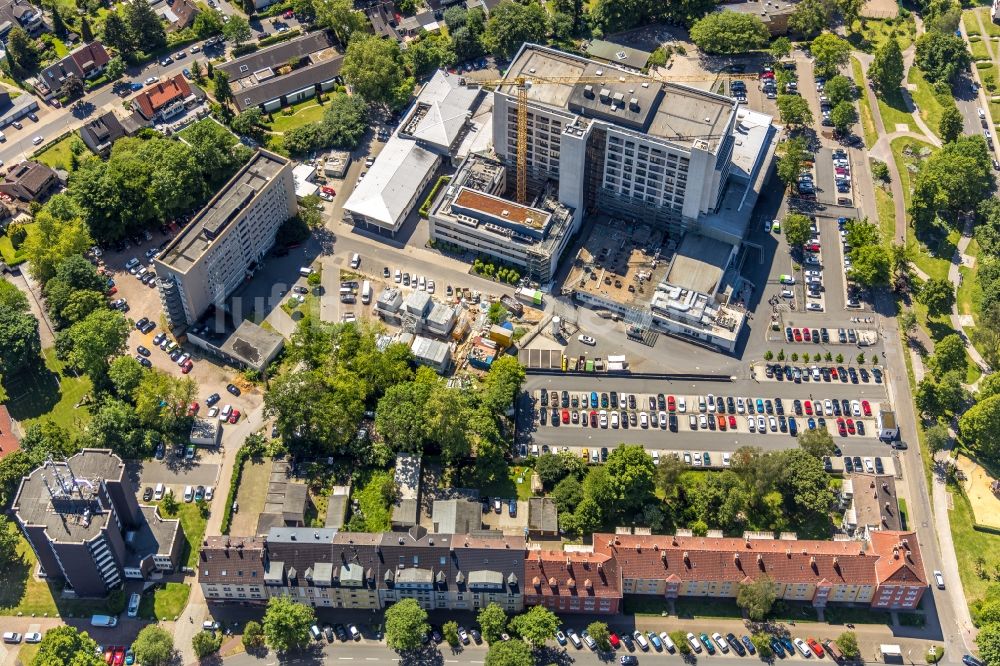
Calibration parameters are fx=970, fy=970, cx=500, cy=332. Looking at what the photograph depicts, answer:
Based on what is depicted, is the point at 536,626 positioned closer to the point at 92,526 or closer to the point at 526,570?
the point at 526,570

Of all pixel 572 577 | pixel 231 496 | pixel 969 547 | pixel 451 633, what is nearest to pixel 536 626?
pixel 572 577

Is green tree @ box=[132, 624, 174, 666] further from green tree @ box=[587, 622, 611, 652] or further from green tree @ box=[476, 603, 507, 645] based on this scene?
green tree @ box=[587, 622, 611, 652]

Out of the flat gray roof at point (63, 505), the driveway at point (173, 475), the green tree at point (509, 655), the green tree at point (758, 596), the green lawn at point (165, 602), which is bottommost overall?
the green lawn at point (165, 602)

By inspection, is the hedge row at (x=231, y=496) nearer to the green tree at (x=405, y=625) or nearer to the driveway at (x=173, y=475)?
the driveway at (x=173, y=475)

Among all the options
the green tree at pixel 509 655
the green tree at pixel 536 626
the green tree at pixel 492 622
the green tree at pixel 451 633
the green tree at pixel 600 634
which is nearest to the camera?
the green tree at pixel 509 655

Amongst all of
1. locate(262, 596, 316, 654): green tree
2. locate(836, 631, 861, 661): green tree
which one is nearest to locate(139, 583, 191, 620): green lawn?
locate(262, 596, 316, 654): green tree

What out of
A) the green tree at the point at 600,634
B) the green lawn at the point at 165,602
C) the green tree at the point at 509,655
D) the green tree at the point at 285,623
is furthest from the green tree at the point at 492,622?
the green lawn at the point at 165,602

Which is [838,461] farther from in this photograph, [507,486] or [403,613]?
[403,613]
